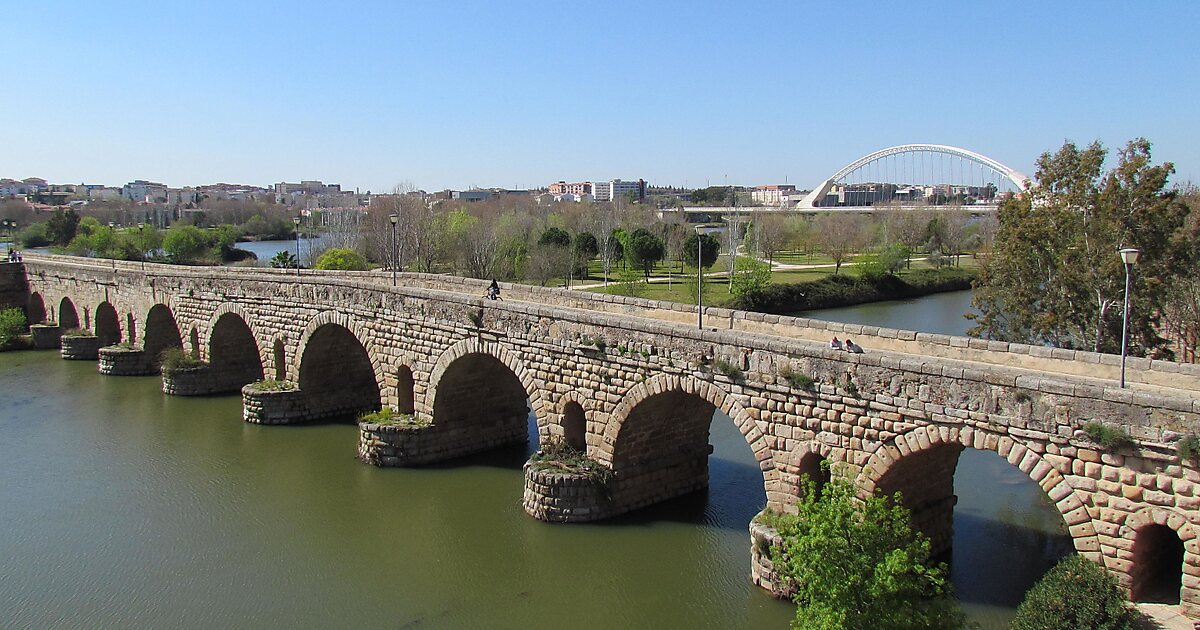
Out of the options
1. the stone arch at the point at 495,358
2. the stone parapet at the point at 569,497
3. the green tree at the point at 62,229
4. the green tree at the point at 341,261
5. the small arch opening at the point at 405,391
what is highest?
the green tree at the point at 62,229

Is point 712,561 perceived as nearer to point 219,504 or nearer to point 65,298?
point 219,504

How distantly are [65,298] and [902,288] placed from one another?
3833cm

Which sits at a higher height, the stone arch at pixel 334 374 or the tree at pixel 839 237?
the tree at pixel 839 237

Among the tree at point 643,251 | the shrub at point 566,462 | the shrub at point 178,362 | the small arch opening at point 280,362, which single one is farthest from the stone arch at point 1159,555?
the tree at point 643,251

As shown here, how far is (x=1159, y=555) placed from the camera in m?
9.14

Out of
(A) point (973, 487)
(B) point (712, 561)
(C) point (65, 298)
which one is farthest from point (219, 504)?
(C) point (65, 298)

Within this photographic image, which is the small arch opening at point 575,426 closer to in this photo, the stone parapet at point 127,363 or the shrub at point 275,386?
the shrub at point 275,386

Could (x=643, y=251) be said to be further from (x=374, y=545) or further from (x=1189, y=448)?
(x=1189, y=448)

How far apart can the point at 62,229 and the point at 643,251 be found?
4466cm

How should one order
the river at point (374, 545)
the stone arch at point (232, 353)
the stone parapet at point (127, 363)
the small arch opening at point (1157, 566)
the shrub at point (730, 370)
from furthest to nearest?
the stone parapet at point (127, 363)
the stone arch at point (232, 353)
the river at point (374, 545)
the shrub at point (730, 370)
the small arch opening at point (1157, 566)

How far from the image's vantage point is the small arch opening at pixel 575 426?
1456 cm

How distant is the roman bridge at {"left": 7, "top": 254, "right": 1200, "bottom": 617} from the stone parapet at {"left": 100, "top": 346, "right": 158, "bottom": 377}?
2.71m

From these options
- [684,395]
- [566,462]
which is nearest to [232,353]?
[566,462]

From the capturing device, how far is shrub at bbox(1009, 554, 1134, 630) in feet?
27.4
